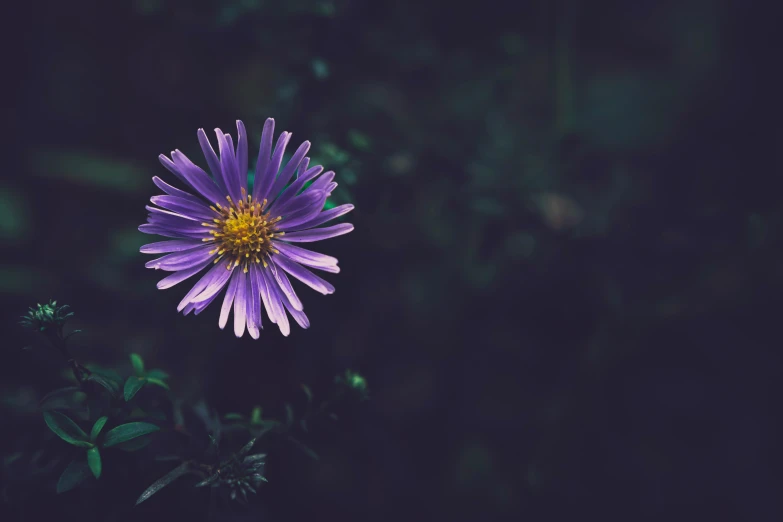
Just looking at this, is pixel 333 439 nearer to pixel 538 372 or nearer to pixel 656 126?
pixel 538 372

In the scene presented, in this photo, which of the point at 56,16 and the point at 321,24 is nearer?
the point at 321,24

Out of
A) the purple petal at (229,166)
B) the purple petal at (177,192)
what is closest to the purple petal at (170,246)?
the purple petal at (177,192)

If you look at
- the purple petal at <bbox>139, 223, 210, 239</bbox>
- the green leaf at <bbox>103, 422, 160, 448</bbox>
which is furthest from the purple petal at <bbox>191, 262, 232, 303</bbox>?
the green leaf at <bbox>103, 422, 160, 448</bbox>

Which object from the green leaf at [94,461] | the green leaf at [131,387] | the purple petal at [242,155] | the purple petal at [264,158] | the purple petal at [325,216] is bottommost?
the green leaf at [94,461]

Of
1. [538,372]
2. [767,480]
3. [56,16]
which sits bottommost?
[767,480]

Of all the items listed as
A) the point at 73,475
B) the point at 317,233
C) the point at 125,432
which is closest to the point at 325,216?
the point at 317,233

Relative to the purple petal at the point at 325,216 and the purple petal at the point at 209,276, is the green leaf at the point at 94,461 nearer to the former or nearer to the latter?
the purple petal at the point at 209,276

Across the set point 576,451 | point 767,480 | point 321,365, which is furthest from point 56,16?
point 767,480

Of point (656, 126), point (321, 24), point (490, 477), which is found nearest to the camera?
point (321, 24)
